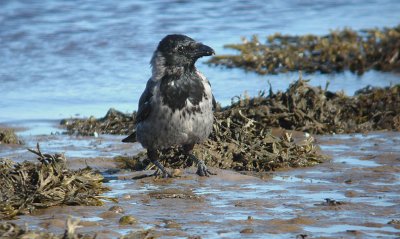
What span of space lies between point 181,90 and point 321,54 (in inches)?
303

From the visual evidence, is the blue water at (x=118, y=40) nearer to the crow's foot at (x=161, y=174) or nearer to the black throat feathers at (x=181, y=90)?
the black throat feathers at (x=181, y=90)

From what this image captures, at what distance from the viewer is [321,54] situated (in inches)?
623

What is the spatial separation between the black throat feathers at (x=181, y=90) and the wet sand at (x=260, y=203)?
70cm

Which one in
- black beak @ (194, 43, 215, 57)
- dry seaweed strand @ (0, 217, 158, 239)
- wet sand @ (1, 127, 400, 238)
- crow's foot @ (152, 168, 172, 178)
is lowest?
wet sand @ (1, 127, 400, 238)

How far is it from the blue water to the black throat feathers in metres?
3.88

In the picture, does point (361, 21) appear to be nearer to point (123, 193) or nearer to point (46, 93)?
point (46, 93)

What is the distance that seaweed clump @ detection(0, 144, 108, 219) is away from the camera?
22.6ft

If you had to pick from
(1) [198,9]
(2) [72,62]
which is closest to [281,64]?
(2) [72,62]

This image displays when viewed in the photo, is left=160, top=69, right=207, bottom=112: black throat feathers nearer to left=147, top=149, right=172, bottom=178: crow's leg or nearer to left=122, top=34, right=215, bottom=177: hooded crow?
left=122, top=34, right=215, bottom=177: hooded crow

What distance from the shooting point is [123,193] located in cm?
777

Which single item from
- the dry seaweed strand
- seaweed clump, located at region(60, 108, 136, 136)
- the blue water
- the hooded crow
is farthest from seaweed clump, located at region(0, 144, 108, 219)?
the blue water

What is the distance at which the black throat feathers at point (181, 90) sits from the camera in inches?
333

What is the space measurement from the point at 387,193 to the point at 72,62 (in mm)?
9615

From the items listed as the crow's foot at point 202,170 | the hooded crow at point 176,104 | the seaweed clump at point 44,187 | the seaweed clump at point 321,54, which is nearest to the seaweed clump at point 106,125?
the hooded crow at point 176,104
